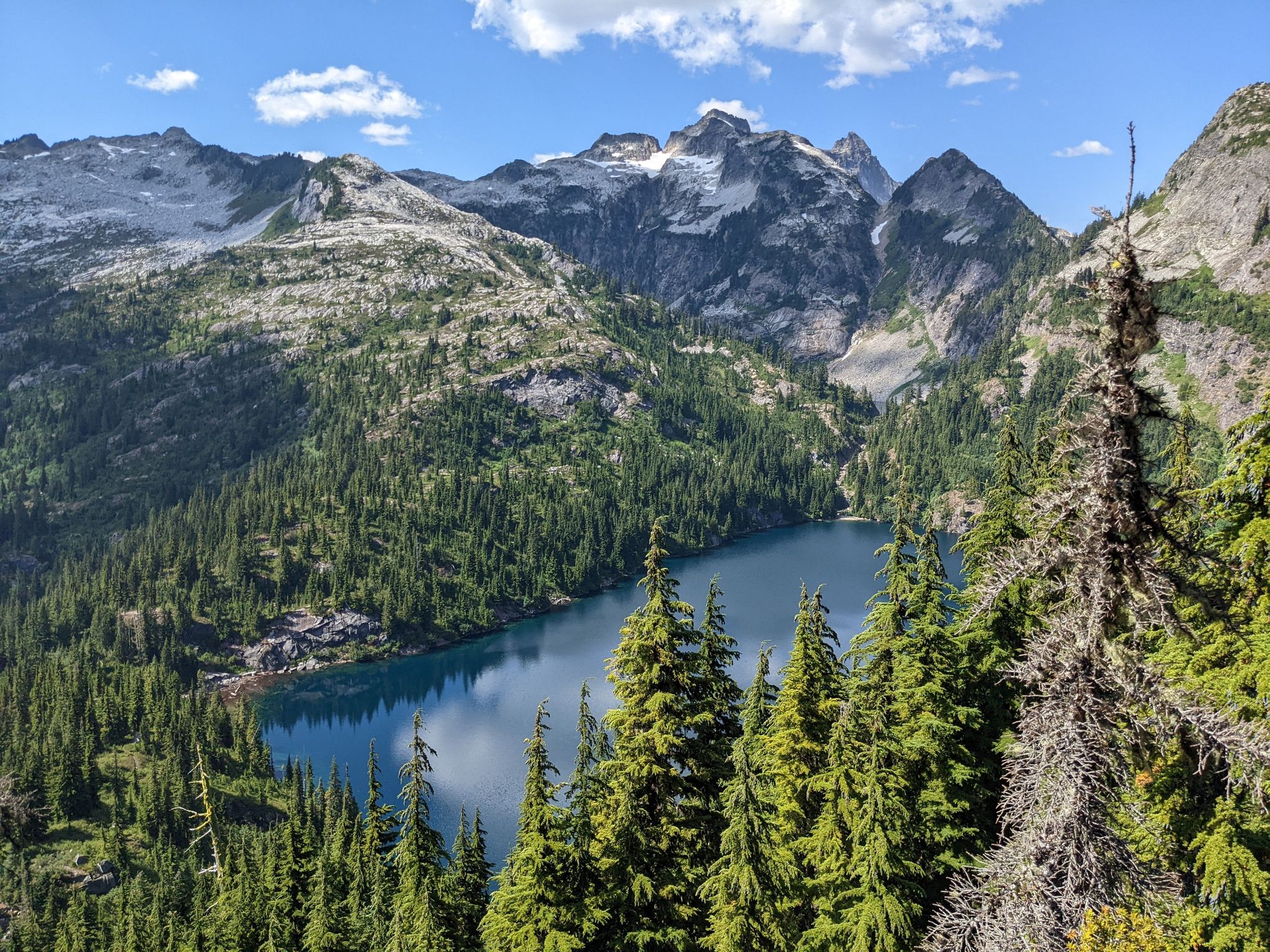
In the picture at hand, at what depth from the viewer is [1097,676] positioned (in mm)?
13891

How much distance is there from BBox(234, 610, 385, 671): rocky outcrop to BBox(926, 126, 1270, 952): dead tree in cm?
15313

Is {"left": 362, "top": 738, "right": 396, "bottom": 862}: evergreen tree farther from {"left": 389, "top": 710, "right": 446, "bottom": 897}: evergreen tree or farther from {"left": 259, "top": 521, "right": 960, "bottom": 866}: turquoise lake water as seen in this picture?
{"left": 259, "top": 521, "right": 960, "bottom": 866}: turquoise lake water

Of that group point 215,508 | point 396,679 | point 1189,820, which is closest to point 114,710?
point 396,679

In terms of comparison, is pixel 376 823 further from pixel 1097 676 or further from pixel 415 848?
pixel 1097 676

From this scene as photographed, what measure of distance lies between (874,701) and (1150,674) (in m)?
18.7

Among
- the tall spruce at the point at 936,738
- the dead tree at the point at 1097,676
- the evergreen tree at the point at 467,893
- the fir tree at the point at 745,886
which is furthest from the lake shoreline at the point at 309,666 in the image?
the dead tree at the point at 1097,676

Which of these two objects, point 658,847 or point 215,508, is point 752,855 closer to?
point 658,847

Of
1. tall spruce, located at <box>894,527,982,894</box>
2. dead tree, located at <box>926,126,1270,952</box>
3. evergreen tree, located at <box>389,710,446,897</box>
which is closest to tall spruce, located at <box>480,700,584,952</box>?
evergreen tree, located at <box>389,710,446,897</box>

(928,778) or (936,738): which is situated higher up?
(936,738)

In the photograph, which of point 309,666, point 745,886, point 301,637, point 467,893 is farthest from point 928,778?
point 301,637

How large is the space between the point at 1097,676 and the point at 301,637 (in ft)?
517

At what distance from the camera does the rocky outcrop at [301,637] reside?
147625mm

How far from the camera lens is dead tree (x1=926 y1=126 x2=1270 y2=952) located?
1277 centimetres

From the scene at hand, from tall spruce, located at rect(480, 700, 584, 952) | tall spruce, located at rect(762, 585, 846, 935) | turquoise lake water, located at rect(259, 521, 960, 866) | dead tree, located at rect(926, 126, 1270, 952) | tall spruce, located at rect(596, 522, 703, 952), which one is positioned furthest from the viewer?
turquoise lake water, located at rect(259, 521, 960, 866)
